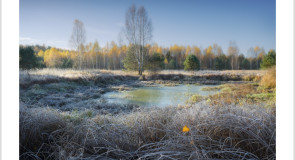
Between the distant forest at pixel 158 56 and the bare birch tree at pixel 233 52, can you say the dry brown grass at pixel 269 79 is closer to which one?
the distant forest at pixel 158 56

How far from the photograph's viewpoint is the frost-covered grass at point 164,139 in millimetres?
1404

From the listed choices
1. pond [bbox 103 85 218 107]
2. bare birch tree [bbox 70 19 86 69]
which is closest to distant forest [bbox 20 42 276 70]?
bare birch tree [bbox 70 19 86 69]

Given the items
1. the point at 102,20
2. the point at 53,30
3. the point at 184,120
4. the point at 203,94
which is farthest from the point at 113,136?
the point at 203,94

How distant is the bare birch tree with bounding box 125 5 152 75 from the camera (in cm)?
271

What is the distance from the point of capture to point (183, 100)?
347 centimetres

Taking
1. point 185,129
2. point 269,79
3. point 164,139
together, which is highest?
point 269,79

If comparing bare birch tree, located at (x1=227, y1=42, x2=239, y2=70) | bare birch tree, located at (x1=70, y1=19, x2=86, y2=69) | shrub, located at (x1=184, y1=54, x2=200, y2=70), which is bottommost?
shrub, located at (x1=184, y1=54, x2=200, y2=70)

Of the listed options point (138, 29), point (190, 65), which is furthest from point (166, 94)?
point (138, 29)

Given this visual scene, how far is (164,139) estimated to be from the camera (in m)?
1.75

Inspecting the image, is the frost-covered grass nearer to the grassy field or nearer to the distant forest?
the grassy field

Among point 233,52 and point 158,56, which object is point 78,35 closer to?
point 158,56

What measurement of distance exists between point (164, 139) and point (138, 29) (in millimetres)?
2202

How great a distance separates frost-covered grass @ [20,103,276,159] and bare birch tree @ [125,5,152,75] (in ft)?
5.38

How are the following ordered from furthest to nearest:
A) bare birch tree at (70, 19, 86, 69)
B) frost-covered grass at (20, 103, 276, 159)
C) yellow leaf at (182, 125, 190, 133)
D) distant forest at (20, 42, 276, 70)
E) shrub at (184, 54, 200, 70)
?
shrub at (184, 54, 200, 70) → bare birch tree at (70, 19, 86, 69) → distant forest at (20, 42, 276, 70) → yellow leaf at (182, 125, 190, 133) → frost-covered grass at (20, 103, 276, 159)
